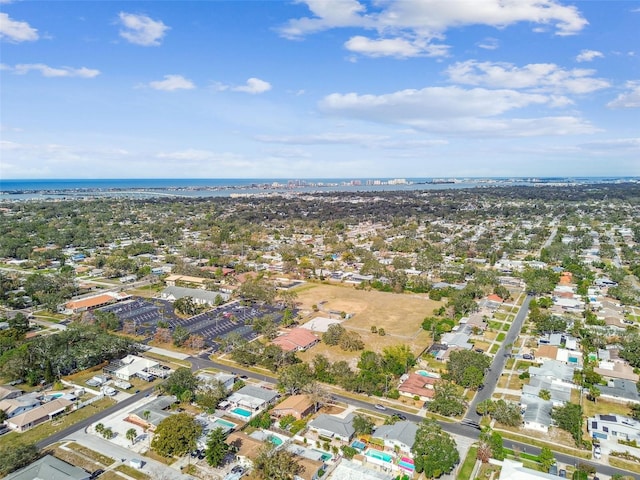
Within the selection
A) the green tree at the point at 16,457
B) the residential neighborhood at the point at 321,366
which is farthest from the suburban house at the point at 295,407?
the green tree at the point at 16,457

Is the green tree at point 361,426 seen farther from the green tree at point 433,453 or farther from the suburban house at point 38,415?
the suburban house at point 38,415

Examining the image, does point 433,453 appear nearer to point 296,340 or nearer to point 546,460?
point 546,460

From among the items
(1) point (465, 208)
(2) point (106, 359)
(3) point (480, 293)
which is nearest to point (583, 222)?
(1) point (465, 208)

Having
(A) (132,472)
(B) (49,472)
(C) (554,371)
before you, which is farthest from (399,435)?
(B) (49,472)

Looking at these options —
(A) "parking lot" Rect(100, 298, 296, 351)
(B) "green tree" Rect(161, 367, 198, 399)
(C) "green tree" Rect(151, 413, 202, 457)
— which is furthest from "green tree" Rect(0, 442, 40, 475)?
(A) "parking lot" Rect(100, 298, 296, 351)

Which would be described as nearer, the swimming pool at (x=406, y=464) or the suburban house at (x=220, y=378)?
the swimming pool at (x=406, y=464)

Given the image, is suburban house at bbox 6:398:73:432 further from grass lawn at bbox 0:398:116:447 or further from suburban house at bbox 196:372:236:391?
suburban house at bbox 196:372:236:391
